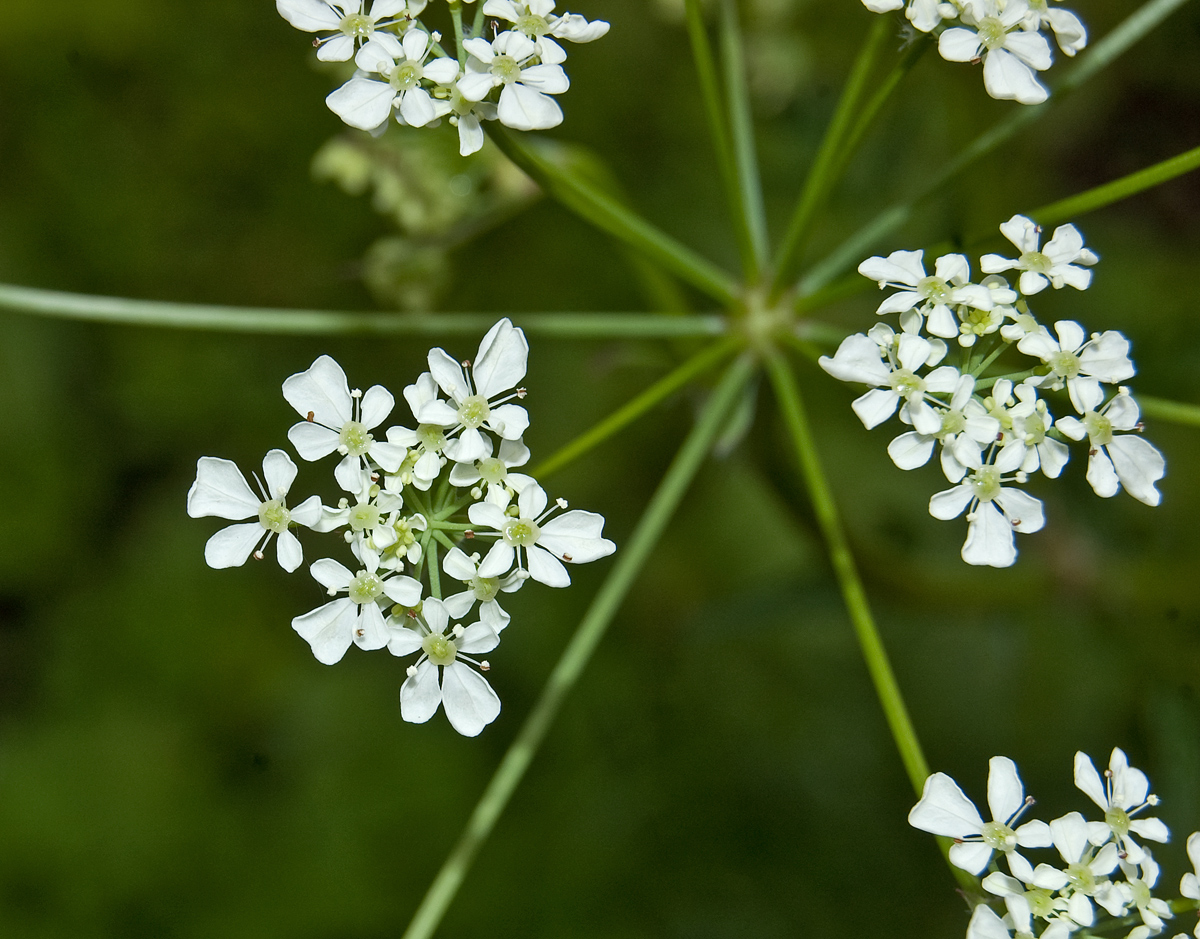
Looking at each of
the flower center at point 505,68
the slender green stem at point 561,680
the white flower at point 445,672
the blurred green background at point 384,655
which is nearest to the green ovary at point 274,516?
the white flower at point 445,672

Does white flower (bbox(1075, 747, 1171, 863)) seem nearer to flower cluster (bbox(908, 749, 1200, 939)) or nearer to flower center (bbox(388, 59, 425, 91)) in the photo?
flower cluster (bbox(908, 749, 1200, 939))

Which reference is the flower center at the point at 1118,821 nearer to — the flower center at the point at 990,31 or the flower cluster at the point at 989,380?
the flower cluster at the point at 989,380

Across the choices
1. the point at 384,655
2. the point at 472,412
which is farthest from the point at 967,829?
the point at 384,655

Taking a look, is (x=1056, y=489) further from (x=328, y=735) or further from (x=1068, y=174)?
(x=328, y=735)

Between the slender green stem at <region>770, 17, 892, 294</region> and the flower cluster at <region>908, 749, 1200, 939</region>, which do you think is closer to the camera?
the flower cluster at <region>908, 749, 1200, 939</region>

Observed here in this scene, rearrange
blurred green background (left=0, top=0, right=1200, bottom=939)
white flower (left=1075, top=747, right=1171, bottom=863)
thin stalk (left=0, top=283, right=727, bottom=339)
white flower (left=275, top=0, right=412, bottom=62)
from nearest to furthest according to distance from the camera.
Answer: white flower (left=1075, top=747, right=1171, bottom=863)
white flower (left=275, top=0, right=412, bottom=62)
thin stalk (left=0, top=283, right=727, bottom=339)
blurred green background (left=0, top=0, right=1200, bottom=939)

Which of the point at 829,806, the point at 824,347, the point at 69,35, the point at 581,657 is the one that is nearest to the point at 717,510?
the point at 829,806

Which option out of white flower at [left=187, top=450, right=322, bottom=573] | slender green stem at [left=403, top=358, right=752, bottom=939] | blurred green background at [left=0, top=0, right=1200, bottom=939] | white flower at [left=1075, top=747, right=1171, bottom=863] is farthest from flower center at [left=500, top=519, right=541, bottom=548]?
blurred green background at [left=0, top=0, right=1200, bottom=939]
